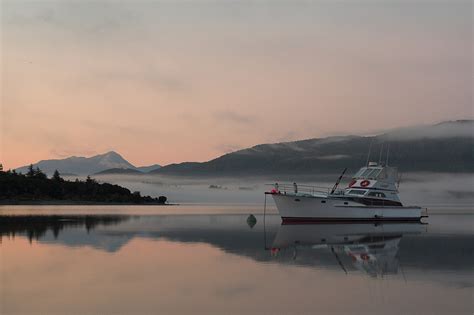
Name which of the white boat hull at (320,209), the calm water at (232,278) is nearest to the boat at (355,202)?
the white boat hull at (320,209)

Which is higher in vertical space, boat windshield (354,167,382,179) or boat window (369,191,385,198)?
boat windshield (354,167,382,179)

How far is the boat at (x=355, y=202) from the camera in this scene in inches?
2422

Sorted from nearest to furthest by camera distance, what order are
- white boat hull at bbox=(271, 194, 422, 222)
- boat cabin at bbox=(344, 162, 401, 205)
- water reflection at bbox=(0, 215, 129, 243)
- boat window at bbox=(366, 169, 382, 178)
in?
1. water reflection at bbox=(0, 215, 129, 243)
2. white boat hull at bbox=(271, 194, 422, 222)
3. boat cabin at bbox=(344, 162, 401, 205)
4. boat window at bbox=(366, 169, 382, 178)

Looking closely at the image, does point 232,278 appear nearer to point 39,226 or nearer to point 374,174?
point 39,226

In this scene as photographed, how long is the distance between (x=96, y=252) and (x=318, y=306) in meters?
15.2

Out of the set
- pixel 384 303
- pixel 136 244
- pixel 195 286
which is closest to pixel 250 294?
pixel 195 286

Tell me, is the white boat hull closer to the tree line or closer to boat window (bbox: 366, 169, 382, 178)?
boat window (bbox: 366, 169, 382, 178)

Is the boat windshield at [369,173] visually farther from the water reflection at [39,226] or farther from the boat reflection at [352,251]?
the water reflection at [39,226]

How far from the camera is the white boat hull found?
201ft

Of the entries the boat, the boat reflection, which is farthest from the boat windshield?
the boat reflection

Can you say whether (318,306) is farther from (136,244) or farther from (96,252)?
(136,244)

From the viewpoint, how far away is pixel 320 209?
2418 inches

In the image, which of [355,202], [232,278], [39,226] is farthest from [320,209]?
[232,278]

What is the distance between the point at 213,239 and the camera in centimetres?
3784
